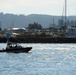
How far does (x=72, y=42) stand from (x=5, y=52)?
3133 inches

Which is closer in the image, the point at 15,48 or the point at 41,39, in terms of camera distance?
the point at 15,48

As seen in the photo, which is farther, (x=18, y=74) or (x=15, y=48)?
(x=15, y=48)

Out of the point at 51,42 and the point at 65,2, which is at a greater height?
the point at 65,2

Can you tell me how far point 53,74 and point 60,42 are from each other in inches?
4705

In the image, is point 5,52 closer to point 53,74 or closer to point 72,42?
point 53,74

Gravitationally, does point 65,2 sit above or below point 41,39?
above

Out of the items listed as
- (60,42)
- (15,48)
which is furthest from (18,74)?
(60,42)

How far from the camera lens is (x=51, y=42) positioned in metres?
167

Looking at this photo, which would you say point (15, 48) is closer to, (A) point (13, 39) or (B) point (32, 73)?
(B) point (32, 73)

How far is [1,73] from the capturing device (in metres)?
47.5

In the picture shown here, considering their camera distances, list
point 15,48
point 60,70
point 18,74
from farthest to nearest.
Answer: point 15,48, point 60,70, point 18,74

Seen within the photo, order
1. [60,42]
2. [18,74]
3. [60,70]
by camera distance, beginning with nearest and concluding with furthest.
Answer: [18,74]
[60,70]
[60,42]

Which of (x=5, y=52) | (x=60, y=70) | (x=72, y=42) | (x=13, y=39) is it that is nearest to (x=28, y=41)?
(x=13, y=39)

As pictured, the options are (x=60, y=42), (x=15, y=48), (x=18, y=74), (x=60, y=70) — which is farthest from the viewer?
(x=60, y=42)
